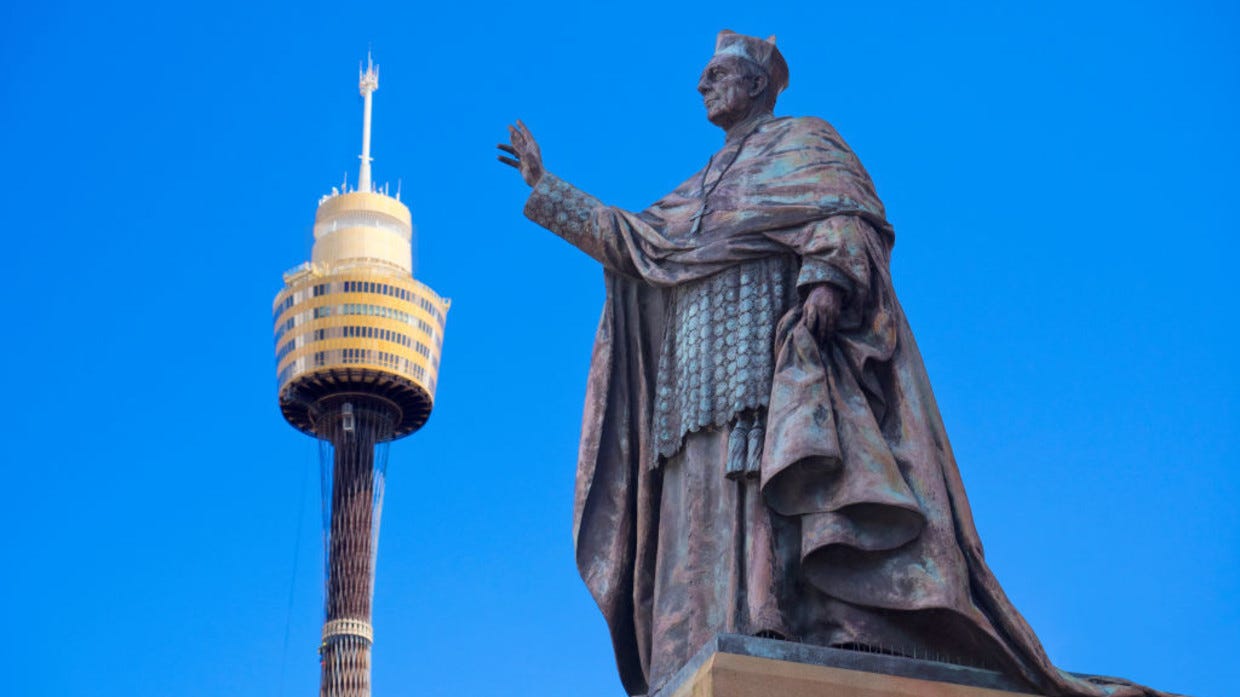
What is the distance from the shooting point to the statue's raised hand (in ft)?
41.8

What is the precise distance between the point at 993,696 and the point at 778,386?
6.55 ft

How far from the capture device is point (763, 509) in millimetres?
10852

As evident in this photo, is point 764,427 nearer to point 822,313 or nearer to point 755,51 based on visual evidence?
point 822,313

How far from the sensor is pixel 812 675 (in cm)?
994

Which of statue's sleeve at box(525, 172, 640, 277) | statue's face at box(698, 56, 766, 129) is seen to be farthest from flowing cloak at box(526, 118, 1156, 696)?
statue's face at box(698, 56, 766, 129)

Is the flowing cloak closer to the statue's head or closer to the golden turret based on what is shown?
the statue's head

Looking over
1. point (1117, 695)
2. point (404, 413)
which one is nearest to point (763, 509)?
point (1117, 695)

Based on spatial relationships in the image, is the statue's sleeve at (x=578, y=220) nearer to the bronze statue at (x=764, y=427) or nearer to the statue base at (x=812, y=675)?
the bronze statue at (x=764, y=427)

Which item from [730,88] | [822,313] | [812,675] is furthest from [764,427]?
[730,88]

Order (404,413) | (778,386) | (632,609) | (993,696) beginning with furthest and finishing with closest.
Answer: (404,413)
(632,609)
(778,386)
(993,696)

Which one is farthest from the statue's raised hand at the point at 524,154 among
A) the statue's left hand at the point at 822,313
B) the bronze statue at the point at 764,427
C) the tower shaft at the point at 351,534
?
the tower shaft at the point at 351,534

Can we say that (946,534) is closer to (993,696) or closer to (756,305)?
(993,696)

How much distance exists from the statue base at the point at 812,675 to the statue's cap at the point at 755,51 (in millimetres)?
4358

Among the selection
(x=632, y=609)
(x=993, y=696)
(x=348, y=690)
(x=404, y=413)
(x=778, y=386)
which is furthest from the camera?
Result: (x=404, y=413)
